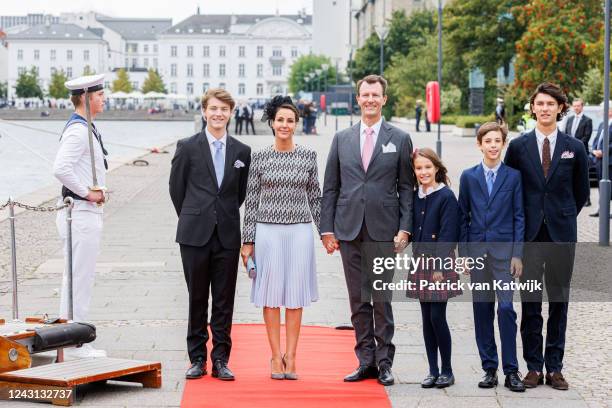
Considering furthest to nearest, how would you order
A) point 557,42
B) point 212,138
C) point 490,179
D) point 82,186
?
point 557,42
point 82,186
point 212,138
point 490,179

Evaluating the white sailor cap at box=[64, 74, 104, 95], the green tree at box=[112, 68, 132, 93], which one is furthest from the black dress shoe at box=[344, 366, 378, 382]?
the green tree at box=[112, 68, 132, 93]

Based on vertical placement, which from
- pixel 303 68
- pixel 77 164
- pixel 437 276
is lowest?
pixel 437 276

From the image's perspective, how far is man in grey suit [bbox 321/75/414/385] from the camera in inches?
287

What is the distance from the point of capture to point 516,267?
698cm

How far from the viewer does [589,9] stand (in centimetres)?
4378

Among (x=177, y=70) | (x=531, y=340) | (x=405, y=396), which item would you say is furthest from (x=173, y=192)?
(x=177, y=70)

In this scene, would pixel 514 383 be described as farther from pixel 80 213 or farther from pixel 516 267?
pixel 80 213

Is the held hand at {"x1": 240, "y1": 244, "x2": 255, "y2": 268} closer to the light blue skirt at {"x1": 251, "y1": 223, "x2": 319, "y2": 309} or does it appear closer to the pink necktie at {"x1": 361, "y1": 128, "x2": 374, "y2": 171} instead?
the light blue skirt at {"x1": 251, "y1": 223, "x2": 319, "y2": 309}

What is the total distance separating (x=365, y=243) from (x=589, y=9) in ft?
127

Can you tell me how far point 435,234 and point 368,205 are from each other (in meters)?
0.47

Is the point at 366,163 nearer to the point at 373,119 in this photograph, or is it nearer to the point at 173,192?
the point at 373,119

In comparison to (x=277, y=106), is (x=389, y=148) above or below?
below

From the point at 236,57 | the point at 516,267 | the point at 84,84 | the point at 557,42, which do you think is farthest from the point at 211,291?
the point at 236,57

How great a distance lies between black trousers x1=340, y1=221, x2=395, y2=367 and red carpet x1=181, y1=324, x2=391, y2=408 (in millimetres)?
197
